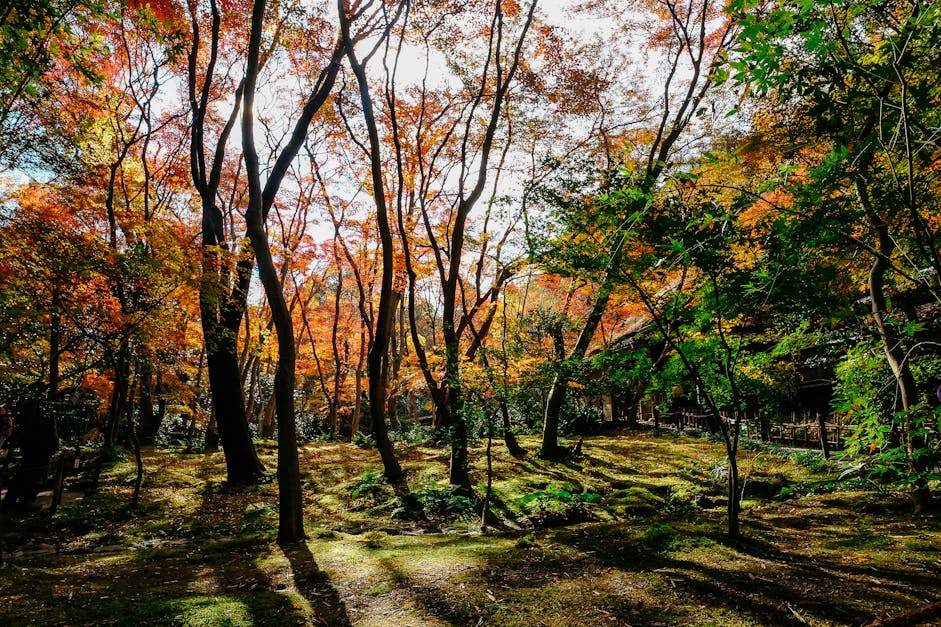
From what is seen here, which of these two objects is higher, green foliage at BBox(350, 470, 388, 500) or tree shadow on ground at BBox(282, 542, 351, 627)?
tree shadow on ground at BBox(282, 542, 351, 627)

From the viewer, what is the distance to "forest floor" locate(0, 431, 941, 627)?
10.2ft

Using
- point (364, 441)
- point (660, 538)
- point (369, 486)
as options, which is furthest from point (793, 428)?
point (364, 441)

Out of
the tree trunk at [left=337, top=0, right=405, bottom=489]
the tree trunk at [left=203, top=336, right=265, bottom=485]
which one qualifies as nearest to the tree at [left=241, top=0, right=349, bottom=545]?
the tree trunk at [left=337, top=0, right=405, bottom=489]

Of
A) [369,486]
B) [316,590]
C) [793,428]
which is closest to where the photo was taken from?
[316,590]

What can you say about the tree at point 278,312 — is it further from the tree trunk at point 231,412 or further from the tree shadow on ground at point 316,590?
the tree trunk at point 231,412

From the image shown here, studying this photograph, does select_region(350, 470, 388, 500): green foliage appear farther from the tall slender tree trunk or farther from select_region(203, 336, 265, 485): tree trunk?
the tall slender tree trunk

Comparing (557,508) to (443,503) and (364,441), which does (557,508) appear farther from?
(364,441)

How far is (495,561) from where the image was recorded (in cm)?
439

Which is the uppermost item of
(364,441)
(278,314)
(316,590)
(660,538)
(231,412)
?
(278,314)

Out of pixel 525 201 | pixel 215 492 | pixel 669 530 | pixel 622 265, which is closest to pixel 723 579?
pixel 669 530

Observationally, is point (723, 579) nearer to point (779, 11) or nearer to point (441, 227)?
point (779, 11)

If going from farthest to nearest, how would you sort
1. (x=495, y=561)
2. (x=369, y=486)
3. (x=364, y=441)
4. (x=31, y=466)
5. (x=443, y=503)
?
(x=364, y=441)
(x=369, y=486)
(x=31, y=466)
(x=443, y=503)
(x=495, y=561)

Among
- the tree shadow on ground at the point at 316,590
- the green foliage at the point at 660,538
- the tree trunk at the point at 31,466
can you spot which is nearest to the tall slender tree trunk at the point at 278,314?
the tree shadow on ground at the point at 316,590

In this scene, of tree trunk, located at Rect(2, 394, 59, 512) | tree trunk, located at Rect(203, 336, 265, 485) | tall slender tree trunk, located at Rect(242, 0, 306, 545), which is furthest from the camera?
tree trunk, located at Rect(203, 336, 265, 485)
